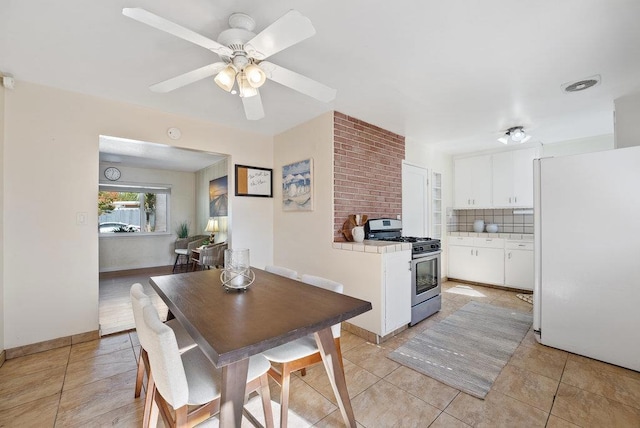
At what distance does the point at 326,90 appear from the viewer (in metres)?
1.67

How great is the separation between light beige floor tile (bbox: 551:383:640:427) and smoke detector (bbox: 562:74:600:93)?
2431mm

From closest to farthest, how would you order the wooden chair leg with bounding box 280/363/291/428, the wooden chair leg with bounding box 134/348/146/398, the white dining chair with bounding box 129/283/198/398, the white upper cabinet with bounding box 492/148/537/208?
the white dining chair with bounding box 129/283/198/398 < the wooden chair leg with bounding box 280/363/291/428 < the wooden chair leg with bounding box 134/348/146/398 < the white upper cabinet with bounding box 492/148/537/208

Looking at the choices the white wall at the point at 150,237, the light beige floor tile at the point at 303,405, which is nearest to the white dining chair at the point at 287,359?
the light beige floor tile at the point at 303,405

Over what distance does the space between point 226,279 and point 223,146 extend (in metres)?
2.10

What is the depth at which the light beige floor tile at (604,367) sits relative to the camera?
77.8 inches

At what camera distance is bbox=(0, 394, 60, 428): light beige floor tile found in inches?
59.4

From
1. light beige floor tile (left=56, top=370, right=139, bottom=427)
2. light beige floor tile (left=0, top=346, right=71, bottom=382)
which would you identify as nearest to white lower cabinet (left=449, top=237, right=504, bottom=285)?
light beige floor tile (left=56, top=370, right=139, bottom=427)

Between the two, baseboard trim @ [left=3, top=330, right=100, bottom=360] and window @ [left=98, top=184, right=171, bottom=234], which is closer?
baseboard trim @ [left=3, top=330, right=100, bottom=360]

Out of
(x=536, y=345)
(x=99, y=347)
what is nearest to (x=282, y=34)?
(x=99, y=347)

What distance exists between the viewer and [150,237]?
6.01 metres

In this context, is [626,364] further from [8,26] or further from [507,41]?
[8,26]

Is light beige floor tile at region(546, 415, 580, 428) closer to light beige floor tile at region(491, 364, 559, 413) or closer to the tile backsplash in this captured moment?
light beige floor tile at region(491, 364, 559, 413)

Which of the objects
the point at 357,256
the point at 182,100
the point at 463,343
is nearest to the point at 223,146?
the point at 182,100

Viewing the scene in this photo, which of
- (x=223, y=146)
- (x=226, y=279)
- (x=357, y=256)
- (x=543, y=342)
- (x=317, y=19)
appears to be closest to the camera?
(x=317, y=19)
